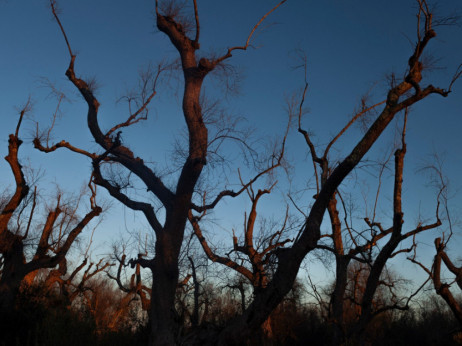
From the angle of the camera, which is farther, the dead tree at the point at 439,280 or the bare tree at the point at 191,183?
the dead tree at the point at 439,280

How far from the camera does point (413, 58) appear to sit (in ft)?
21.9

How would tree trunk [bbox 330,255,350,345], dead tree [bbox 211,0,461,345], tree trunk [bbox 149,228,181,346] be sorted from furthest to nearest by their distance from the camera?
tree trunk [bbox 330,255,350,345] → tree trunk [bbox 149,228,181,346] → dead tree [bbox 211,0,461,345]

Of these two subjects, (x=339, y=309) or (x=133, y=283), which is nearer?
(x=339, y=309)

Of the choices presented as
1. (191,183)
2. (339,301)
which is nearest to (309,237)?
(191,183)

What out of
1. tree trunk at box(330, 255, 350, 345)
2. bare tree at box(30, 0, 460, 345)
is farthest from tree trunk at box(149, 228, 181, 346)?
tree trunk at box(330, 255, 350, 345)

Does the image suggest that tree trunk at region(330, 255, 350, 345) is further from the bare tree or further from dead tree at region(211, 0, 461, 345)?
dead tree at region(211, 0, 461, 345)

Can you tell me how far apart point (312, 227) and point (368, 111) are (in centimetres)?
641

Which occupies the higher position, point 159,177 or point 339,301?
point 159,177

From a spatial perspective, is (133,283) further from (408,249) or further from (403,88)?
(403,88)

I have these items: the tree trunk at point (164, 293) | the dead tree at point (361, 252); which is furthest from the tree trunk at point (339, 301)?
the tree trunk at point (164, 293)

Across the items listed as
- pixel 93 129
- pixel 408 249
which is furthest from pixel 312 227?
pixel 408 249

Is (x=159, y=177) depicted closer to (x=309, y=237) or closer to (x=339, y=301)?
(x=309, y=237)

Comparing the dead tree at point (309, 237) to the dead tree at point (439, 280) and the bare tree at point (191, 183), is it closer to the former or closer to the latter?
the bare tree at point (191, 183)

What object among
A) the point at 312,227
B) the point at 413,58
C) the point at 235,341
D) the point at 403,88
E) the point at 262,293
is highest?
the point at 413,58
